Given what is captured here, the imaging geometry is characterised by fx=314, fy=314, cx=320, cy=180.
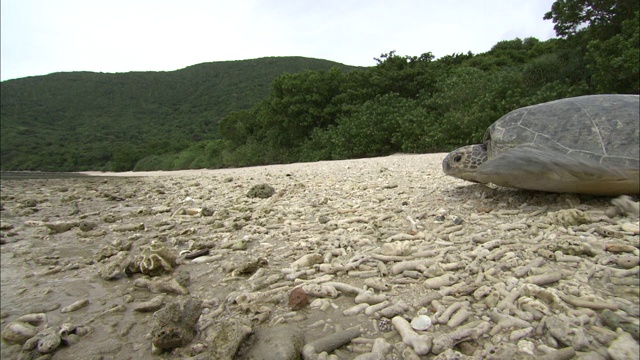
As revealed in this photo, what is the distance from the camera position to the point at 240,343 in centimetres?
172

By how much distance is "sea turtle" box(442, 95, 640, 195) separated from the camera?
7.91ft

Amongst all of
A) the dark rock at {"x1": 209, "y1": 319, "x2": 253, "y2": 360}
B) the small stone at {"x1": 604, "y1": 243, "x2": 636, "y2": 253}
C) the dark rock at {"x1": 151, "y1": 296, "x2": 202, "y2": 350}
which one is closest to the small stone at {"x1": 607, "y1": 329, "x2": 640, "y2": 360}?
the small stone at {"x1": 604, "y1": 243, "x2": 636, "y2": 253}

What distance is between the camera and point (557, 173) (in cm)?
258

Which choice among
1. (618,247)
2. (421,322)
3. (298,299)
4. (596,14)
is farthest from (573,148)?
(596,14)

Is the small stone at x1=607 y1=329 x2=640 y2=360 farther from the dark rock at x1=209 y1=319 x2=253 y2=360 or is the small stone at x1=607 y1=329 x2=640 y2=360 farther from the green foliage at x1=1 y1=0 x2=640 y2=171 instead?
the green foliage at x1=1 y1=0 x2=640 y2=171

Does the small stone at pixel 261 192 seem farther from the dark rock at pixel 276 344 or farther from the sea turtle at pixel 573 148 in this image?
→ the dark rock at pixel 276 344

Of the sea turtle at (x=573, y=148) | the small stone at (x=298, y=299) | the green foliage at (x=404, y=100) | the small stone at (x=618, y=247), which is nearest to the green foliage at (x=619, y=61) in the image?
the green foliage at (x=404, y=100)

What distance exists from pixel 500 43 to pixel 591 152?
36160 millimetres

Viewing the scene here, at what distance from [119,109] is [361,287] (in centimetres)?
8982

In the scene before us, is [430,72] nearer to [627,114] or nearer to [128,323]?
[627,114]

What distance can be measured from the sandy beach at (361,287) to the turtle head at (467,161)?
313 mm

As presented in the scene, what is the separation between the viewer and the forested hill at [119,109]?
144ft

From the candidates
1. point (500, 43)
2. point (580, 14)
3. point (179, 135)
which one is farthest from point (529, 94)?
point (179, 135)

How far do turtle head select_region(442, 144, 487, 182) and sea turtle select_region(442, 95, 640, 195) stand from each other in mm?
274
